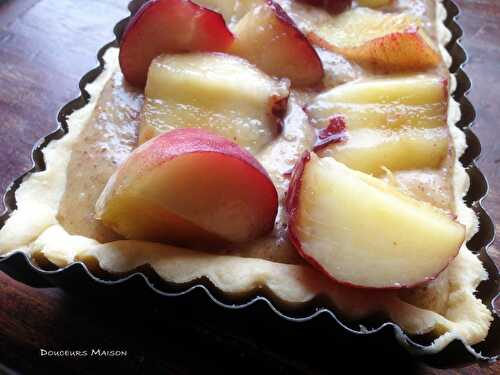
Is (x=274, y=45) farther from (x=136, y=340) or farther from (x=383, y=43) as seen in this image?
(x=136, y=340)

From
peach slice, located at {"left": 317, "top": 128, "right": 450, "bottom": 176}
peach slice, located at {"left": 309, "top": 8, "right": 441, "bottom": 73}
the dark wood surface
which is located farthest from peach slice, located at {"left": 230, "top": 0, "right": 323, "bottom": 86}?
the dark wood surface

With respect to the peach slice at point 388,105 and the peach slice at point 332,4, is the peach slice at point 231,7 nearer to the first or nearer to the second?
the peach slice at point 332,4

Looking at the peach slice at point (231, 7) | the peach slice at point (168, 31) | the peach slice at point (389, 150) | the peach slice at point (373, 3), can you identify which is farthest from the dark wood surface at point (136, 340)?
the peach slice at point (231, 7)

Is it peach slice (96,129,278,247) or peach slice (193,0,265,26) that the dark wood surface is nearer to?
peach slice (96,129,278,247)

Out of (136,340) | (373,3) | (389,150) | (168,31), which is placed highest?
(168,31)

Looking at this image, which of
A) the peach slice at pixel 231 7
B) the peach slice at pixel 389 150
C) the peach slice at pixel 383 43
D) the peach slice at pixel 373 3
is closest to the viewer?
the peach slice at pixel 389 150

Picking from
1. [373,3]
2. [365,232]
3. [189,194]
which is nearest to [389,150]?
[365,232]
